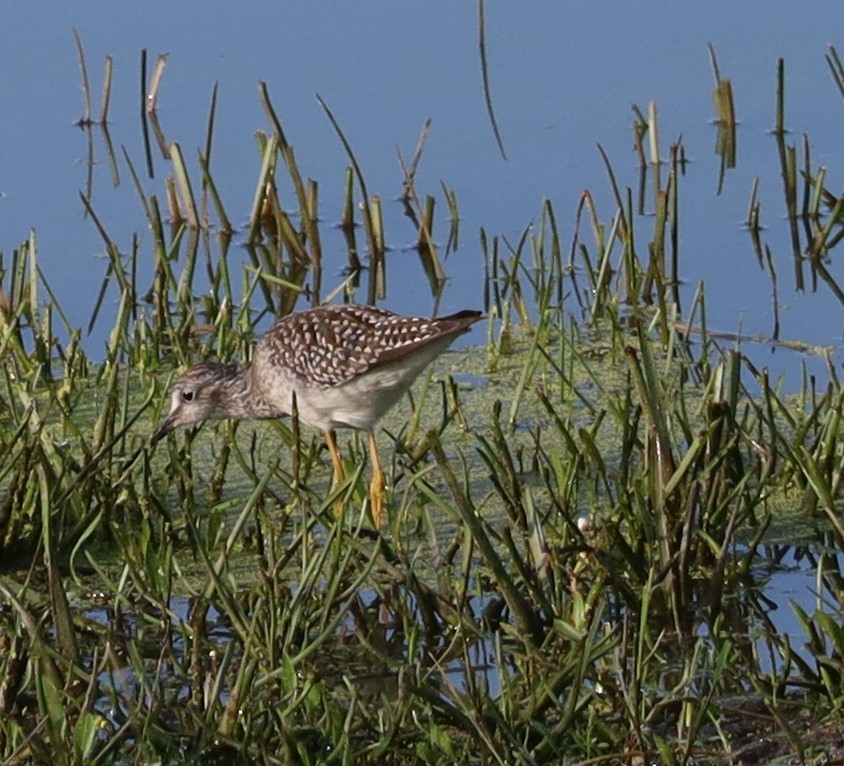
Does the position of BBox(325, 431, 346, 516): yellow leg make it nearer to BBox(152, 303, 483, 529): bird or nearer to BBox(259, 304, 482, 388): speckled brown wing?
BBox(152, 303, 483, 529): bird

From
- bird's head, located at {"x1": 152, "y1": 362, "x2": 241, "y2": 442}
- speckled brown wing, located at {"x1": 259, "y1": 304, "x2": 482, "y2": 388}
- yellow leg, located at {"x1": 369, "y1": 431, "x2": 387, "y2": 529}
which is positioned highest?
speckled brown wing, located at {"x1": 259, "y1": 304, "x2": 482, "y2": 388}

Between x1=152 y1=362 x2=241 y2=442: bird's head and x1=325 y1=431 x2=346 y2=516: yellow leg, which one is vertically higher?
x1=152 y1=362 x2=241 y2=442: bird's head

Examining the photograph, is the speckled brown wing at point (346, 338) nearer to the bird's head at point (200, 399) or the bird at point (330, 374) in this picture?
the bird at point (330, 374)

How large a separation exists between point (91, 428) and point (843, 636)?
127 inches

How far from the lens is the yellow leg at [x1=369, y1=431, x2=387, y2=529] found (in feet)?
19.5

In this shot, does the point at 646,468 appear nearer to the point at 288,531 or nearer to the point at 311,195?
the point at 288,531

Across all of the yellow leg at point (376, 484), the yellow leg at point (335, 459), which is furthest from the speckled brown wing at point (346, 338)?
the yellow leg at point (376, 484)

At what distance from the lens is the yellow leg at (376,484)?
19.5 feet

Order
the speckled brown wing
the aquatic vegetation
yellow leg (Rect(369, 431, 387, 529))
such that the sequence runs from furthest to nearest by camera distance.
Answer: yellow leg (Rect(369, 431, 387, 529)) → the speckled brown wing → the aquatic vegetation

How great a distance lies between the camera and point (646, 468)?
486cm

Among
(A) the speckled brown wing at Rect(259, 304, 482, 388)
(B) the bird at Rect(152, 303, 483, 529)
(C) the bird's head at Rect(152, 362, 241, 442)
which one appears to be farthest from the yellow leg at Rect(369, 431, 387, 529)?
(C) the bird's head at Rect(152, 362, 241, 442)

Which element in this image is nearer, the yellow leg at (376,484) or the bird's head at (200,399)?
the yellow leg at (376,484)

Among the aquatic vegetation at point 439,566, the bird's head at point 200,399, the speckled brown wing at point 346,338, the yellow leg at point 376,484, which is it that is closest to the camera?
the aquatic vegetation at point 439,566

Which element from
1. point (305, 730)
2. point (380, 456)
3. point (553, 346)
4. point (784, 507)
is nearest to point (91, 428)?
point (380, 456)
